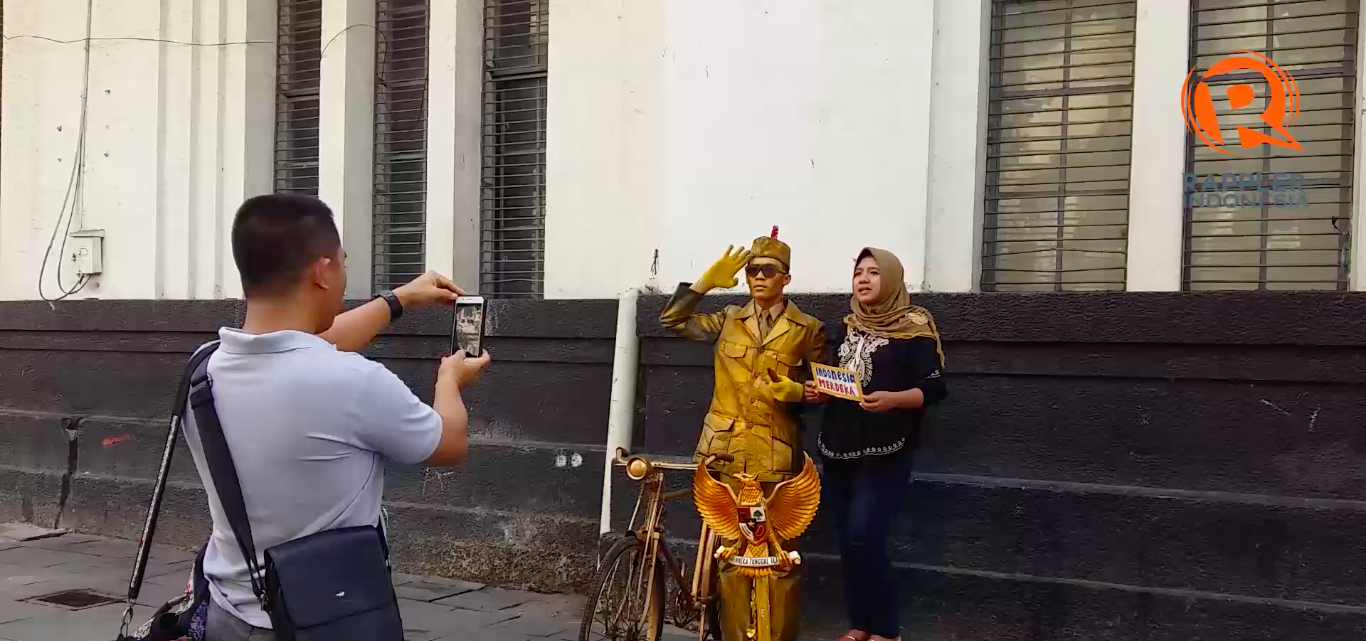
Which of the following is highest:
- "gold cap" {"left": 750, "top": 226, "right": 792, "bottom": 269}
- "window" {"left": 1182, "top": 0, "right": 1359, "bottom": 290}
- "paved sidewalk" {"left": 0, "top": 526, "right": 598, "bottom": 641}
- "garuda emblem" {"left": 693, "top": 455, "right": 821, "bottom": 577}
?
"window" {"left": 1182, "top": 0, "right": 1359, "bottom": 290}

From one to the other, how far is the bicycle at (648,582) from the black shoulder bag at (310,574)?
2382mm

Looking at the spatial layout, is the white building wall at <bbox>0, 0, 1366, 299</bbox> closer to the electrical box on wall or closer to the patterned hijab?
the electrical box on wall

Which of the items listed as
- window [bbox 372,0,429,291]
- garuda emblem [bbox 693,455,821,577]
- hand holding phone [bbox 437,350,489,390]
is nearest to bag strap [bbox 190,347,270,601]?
hand holding phone [bbox 437,350,489,390]

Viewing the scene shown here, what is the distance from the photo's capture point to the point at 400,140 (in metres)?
7.32

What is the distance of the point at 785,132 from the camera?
18.1 ft

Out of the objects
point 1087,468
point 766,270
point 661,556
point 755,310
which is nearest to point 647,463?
point 661,556

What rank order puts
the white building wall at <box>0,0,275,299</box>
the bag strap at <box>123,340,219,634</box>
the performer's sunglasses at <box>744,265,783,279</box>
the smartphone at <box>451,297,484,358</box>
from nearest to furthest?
the bag strap at <box>123,340,219,634</box> < the smartphone at <box>451,297,484,358</box> < the performer's sunglasses at <box>744,265,783,279</box> < the white building wall at <box>0,0,275,299</box>

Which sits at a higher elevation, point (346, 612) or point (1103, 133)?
point (1103, 133)

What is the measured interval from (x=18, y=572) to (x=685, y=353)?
4.43 m

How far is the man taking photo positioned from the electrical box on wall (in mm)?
6532

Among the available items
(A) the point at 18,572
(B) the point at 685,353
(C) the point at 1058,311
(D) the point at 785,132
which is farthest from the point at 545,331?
(A) the point at 18,572

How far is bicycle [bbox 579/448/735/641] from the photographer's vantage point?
4500 mm

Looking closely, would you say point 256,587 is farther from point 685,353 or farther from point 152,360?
point 152,360

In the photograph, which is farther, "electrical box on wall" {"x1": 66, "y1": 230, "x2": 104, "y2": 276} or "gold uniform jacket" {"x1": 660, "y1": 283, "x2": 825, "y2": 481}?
"electrical box on wall" {"x1": 66, "y1": 230, "x2": 104, "y2": 276}
